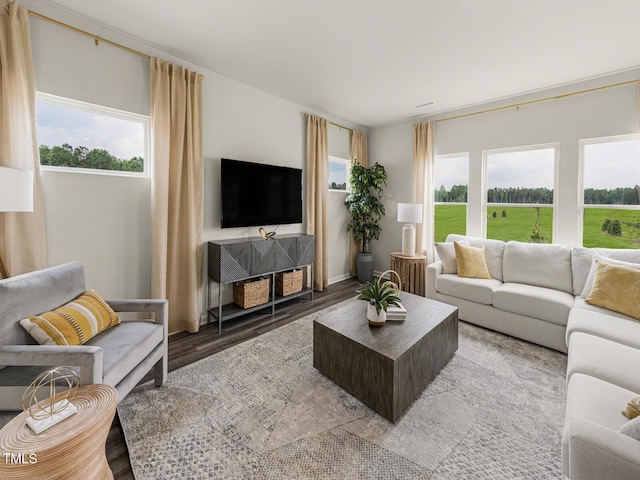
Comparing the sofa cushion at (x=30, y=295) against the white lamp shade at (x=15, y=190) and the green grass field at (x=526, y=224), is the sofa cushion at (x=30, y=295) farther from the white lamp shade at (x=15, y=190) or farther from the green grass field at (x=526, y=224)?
the green grass field at (x=526, y=224)

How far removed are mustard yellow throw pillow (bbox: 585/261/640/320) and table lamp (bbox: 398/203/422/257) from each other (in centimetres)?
200

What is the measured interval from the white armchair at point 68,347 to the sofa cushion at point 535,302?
3.19 metres

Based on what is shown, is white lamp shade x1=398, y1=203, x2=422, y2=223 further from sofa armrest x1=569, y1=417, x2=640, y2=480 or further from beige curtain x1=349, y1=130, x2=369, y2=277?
sofa armrest x1=569, y1=417, x2=640, y2=480

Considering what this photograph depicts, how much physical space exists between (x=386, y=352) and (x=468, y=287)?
1923 mm

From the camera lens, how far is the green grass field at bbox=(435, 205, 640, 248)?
3162mm

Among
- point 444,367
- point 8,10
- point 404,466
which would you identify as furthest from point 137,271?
point 444,367

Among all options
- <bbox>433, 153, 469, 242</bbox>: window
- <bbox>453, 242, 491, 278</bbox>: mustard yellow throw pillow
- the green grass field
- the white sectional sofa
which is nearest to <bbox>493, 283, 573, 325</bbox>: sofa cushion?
the white sectional sofa

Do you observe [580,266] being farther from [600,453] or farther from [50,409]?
[50,409]

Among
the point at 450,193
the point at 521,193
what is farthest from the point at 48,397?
the point at 521,193

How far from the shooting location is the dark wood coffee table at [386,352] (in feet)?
5.66

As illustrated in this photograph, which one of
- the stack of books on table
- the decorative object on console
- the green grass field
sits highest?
the green grass field

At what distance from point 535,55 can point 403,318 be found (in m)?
2.86

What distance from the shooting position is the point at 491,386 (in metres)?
2.06

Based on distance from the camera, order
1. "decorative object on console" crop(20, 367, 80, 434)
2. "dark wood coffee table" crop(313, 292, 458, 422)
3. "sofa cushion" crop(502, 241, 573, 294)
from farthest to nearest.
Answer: "sofa cushion" crop(502, 241, 573, 294), "dark wood coffee table" crop(313, 292, 458, 422), "decorative object on console" crop(20, 367, 80, 434)
